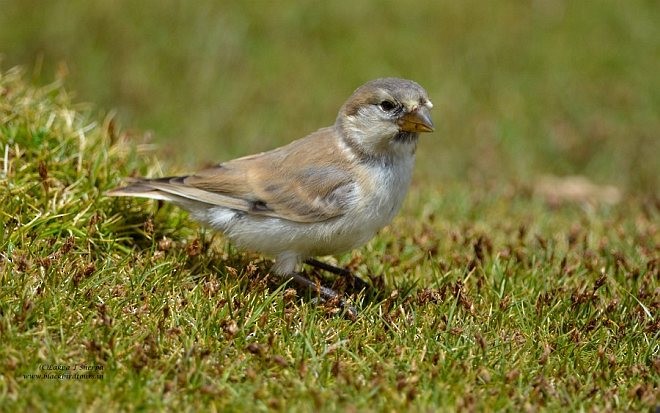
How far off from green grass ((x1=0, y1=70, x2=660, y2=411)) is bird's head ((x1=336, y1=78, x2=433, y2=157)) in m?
0.88

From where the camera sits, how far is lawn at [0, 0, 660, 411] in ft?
14.6

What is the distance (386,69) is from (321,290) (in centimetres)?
754

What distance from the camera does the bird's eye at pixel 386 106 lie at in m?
5.72

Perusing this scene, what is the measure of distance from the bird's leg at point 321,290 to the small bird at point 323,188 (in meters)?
0.01

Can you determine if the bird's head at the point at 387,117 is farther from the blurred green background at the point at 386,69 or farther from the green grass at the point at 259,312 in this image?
the blurred green background at the point at 386,69

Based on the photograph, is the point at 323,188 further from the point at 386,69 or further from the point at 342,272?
the point at 386,69

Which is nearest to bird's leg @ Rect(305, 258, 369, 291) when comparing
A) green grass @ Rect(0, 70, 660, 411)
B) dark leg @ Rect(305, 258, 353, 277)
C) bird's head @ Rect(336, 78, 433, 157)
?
dark leg @ Rect(305, 258, 353, 277)

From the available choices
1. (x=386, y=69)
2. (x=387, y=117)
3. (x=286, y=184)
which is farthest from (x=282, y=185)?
(x=386, y=69)

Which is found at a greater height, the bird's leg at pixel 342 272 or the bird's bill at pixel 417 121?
the bird's bill at pixel 417 121

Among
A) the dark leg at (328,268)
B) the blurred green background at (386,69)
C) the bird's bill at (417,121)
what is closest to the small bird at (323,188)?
the bird's bill at (417,121)

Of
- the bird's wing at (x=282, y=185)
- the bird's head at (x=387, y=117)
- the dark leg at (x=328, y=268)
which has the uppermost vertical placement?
the bird's head at (x=387, y=117)

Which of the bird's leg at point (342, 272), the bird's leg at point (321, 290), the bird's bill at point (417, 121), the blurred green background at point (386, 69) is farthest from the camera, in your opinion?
the blurred green background at point (386, 69)

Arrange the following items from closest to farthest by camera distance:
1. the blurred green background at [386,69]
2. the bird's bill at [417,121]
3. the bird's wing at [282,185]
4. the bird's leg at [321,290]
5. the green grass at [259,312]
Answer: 1. the green grass at [259,312]
2. the bird's leg at [321,290]
3. the bird's bill at [417,121]
4. the bird's wing at [282,185]
5. the blurred green background at [386,69]

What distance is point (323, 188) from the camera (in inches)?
225
